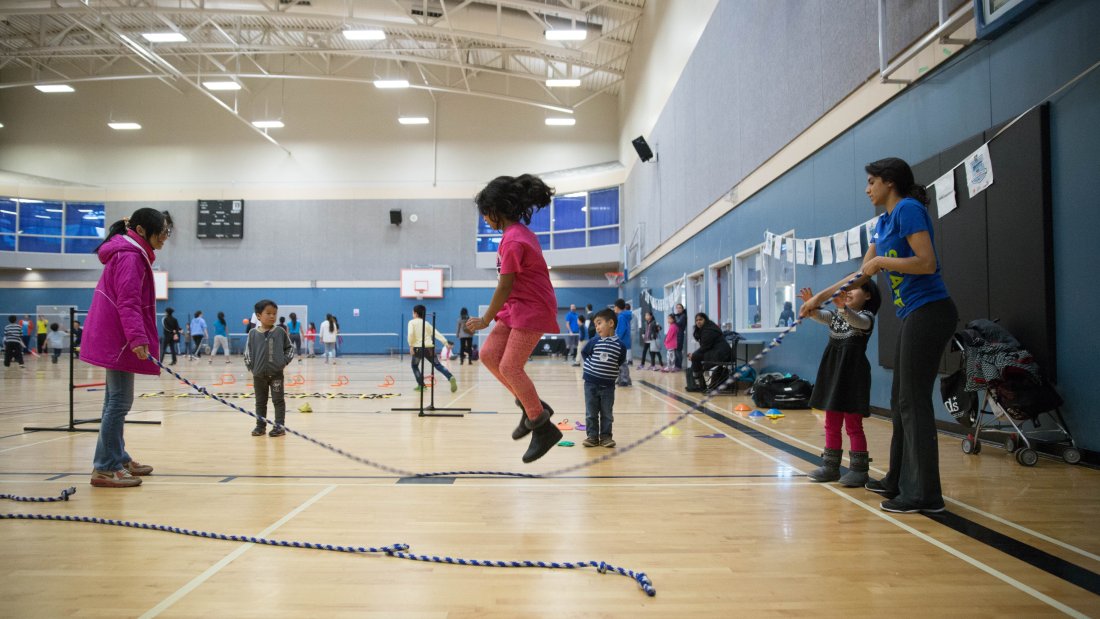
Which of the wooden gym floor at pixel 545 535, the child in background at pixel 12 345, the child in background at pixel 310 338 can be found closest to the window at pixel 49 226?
the child in background at pixel 12 345

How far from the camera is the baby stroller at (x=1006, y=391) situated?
13.5 ft

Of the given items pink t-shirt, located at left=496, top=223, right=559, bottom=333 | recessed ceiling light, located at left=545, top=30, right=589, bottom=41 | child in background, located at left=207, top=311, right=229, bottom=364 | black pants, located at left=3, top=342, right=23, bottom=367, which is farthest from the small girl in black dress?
child in background, located at left=207, top=311, right=229, bottom=364

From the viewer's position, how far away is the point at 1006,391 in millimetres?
4176

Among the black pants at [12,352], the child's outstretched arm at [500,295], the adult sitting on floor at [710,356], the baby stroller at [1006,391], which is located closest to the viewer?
the child's outstretched arm at [500,295]

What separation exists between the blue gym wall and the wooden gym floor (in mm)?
981

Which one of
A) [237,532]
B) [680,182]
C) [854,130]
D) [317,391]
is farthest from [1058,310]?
[680,182]

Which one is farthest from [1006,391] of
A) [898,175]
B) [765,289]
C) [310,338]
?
[310,338]

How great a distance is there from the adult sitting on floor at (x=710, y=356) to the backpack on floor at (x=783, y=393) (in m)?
1.63

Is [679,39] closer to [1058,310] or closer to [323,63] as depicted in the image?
[1058,310]

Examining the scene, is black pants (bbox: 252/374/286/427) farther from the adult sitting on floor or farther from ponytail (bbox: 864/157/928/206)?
the adult sitting on floor

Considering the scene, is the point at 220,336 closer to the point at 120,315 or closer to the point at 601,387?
Result: the point at 120,315

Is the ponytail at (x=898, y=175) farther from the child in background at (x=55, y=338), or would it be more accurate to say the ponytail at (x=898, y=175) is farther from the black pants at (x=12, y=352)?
the child in background at (x=55, y=338)

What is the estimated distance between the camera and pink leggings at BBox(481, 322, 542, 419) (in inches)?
129

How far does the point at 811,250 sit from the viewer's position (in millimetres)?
7844
